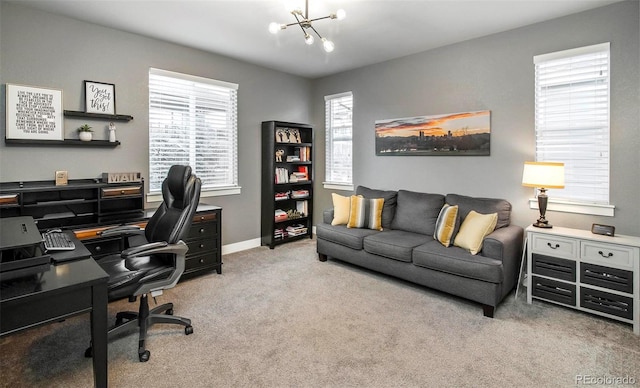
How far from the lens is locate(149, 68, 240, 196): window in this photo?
12.9 feet

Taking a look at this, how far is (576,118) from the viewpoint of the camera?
3180mm

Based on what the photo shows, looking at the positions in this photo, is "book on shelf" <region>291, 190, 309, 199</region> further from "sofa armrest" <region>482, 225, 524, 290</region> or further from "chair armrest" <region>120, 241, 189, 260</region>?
"chair armrest" <region>120, 241, 189, 260</region>

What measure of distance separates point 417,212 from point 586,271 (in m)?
1.66

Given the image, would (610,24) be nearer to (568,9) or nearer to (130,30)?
(568,9)

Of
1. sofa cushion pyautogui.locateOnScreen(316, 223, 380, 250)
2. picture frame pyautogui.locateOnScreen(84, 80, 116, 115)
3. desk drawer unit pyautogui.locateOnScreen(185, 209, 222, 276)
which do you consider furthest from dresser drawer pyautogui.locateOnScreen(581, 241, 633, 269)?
picture frame pyautogui.locateOnScreen(84, 80, 116, 115)

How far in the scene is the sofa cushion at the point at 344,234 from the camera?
3876 mm

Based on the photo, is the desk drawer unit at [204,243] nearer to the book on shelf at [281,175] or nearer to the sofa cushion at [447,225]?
the book on shelf at [281,175]

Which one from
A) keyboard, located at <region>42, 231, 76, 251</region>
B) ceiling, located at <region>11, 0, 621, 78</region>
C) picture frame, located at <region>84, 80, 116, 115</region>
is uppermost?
ceiling, located at <region>11, 0, 621, 78</region>

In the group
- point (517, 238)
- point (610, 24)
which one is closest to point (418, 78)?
point (610, 24)

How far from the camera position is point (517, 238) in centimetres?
325

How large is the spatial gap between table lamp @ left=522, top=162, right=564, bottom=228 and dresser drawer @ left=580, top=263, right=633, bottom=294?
0.49m

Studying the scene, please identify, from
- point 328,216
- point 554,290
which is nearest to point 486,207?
point 554,290

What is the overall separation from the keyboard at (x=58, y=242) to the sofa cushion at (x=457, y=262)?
280 cm

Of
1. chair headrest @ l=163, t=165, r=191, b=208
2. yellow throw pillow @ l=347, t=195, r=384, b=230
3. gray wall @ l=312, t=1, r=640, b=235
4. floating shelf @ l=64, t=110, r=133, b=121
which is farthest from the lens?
yellow throw pillow @ l=347, t=195, r=384, b=230
